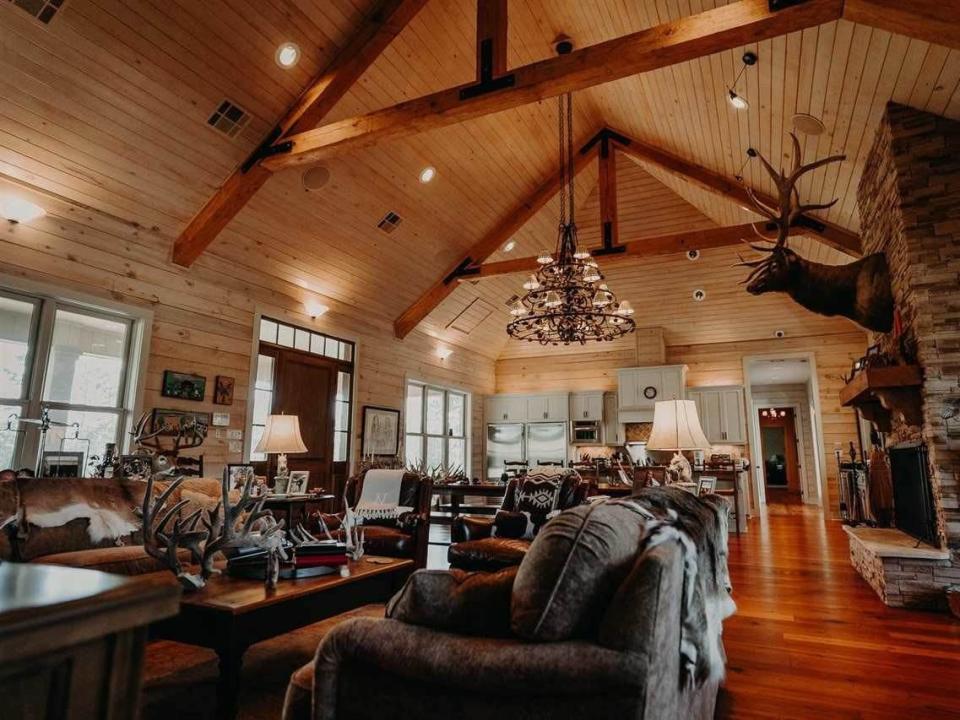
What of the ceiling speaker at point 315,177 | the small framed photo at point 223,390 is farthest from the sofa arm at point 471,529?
the ceiling speaker at point 315,177

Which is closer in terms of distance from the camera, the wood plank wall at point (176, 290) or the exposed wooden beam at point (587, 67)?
the exposed wooden beam at point (587, 67)

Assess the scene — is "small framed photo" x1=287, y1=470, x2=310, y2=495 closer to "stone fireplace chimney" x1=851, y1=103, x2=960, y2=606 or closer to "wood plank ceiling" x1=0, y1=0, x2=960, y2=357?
"wood plank ceiling" x1=0, y1=0, x2=960, y2=357

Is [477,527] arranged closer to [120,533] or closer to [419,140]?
[120,533]

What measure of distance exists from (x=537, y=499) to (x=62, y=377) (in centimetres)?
404

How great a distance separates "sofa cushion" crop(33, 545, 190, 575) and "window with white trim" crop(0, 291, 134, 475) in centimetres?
157

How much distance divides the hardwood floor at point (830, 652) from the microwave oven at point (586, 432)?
5748 millimetres

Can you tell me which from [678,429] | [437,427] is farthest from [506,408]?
[678,429]

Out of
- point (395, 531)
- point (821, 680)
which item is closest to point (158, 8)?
point (395, 531)

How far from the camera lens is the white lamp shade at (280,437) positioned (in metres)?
4.98

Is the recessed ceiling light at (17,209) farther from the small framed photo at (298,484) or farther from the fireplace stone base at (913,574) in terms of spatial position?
the fireplace stone base at (913,574)

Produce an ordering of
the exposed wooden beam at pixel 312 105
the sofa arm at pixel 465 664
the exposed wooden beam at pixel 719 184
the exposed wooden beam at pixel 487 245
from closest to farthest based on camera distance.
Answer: the sofa arm at pixel 465 664 → the exposed wooden beam at pixel 312 105 → the exposed wooden beam at pixel 719 184 → the exposed wooden beam at pixel 487 245

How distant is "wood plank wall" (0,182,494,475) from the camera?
4730 mm

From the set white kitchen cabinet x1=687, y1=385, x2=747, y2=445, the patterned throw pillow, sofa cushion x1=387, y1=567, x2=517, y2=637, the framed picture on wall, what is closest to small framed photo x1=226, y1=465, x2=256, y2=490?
the patterned throw pillow

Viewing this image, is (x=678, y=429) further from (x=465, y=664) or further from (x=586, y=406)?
(x=586, y=406)
